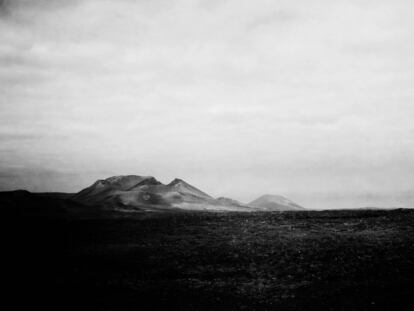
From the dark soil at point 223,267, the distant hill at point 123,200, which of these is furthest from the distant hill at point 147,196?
the dark soil at point 223,267

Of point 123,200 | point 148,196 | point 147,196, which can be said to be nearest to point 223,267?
point 123,200

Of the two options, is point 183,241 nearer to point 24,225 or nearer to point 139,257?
point 139,257

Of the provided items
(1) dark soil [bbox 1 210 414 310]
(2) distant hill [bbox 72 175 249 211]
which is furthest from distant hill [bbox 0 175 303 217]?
(1) dark soil [bbox 1 210 414 310]

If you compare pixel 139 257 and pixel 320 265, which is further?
pixel 139 257

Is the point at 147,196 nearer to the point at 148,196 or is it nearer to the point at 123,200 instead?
the point at 148,196

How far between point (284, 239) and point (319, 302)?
47.3 feet

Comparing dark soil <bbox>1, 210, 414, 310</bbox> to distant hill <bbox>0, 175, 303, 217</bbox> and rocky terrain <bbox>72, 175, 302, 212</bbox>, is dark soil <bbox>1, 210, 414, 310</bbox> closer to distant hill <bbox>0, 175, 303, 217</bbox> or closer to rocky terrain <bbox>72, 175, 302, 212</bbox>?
distant hill <bbox>0, 175, 303, 217</bbox>

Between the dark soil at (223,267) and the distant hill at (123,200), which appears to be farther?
the distant hill at (123,200)

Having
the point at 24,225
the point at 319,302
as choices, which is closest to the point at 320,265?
the point at 319,302

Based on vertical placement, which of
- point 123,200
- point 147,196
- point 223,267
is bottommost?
point 123,200

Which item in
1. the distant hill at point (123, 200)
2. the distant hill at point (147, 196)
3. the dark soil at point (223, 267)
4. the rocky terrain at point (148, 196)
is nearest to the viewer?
the dark soil at point (223, 267)

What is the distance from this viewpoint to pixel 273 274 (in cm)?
2005

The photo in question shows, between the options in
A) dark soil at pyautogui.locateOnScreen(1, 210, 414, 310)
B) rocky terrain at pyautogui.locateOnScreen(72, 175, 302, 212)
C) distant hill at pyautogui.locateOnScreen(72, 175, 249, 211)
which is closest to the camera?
dark soil at pyautogui.locateOnScreen(1, 210, 414, 310)

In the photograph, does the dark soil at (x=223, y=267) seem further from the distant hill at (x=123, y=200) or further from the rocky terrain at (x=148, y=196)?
the rocky terrain at (x=148, y=196)
